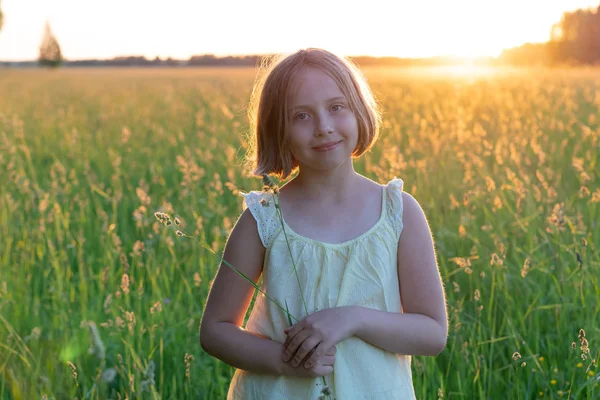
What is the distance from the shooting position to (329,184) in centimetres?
161

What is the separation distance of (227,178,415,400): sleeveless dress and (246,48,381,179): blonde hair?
120 mm

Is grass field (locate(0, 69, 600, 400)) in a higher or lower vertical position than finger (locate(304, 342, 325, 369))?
lower

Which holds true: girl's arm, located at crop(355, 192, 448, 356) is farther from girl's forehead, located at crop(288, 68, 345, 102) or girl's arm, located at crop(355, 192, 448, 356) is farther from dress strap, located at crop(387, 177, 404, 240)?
girl's forehead, located at crop(288, 68, 345, 102)

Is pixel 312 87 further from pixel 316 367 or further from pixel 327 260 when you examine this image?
pixel 316 367

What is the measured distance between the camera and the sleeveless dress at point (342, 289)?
5.02ft

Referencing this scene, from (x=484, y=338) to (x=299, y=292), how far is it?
1170mm

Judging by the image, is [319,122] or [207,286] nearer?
[319,122]

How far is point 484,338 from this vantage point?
8.29ft

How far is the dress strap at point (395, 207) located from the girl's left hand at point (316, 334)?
228 mm

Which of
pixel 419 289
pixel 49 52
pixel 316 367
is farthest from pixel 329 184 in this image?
pixel 49 52

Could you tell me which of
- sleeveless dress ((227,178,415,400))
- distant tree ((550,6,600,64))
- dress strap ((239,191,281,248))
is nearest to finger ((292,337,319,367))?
sleeveless dress ((227,178,415,400))

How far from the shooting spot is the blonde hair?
Result: 62.6 inches

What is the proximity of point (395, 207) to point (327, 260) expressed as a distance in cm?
19

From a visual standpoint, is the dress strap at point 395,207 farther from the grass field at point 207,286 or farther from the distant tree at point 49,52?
the distant tree at point 49,52
